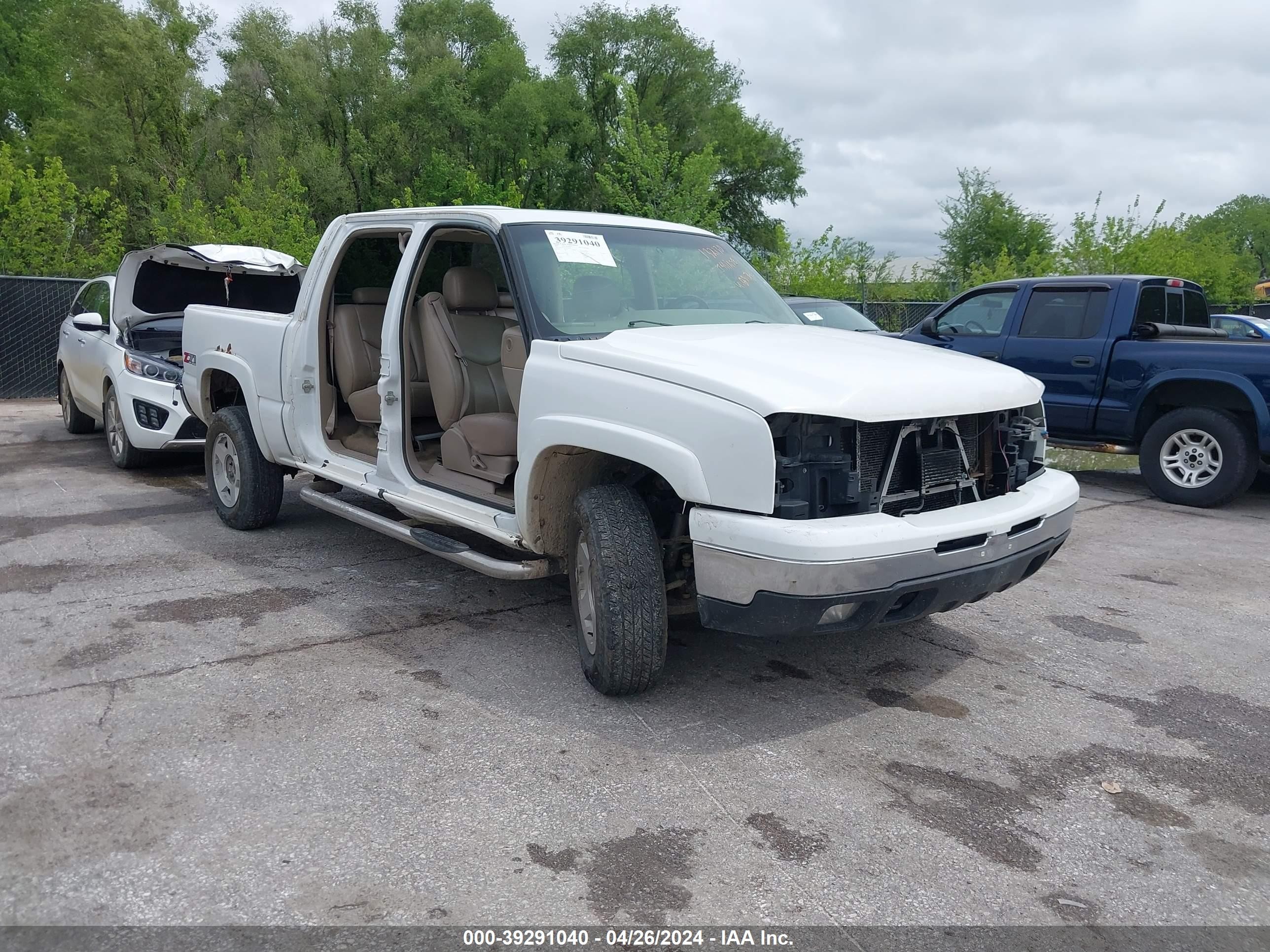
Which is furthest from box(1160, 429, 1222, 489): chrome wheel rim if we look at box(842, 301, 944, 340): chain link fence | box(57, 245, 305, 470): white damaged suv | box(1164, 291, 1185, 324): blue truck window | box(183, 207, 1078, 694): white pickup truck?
box(842, 301, 944, 340): chain link fence

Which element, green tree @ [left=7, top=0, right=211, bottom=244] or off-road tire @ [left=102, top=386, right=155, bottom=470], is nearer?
off-road tire @ [left=102, top=386, right=155, bottom=470]

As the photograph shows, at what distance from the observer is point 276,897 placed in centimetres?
268

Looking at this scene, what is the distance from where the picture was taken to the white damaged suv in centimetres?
830

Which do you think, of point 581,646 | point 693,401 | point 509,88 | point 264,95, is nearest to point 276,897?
point 581,646

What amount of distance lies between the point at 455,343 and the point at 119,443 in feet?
17.8

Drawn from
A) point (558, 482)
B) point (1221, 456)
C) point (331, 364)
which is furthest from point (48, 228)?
point (1221, 456)

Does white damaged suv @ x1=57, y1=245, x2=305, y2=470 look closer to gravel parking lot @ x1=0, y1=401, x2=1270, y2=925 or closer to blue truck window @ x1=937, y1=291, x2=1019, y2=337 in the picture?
gravel parking lot @ x1=0, y1=401, x2=1270, y2=925

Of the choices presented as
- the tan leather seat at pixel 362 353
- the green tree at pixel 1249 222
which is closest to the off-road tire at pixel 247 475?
the tan leather seat at pixel 362 353

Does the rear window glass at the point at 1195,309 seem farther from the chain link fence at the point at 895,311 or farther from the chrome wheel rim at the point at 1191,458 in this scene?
the chain link fence at the point at 895,311

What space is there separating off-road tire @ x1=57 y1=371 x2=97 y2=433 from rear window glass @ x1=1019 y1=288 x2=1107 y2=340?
9.90 m

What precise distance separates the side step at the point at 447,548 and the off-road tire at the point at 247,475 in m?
0.87

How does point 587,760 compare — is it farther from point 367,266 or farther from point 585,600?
point 367,266

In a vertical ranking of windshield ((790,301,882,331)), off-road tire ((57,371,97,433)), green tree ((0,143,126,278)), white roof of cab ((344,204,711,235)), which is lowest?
off-road tire ((57,371,97,433))

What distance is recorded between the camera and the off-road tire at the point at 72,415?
36.6 ft
